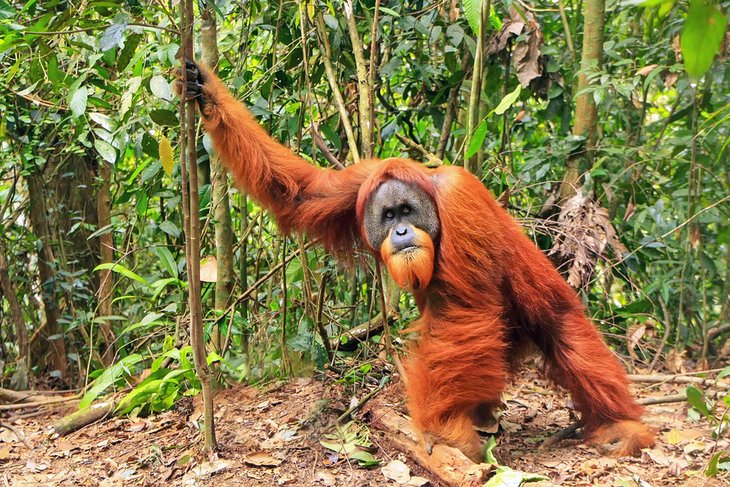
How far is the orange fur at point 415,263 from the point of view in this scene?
308cm

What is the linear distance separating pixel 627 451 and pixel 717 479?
458 mm

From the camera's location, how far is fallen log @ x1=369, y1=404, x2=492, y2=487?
9.25 feet

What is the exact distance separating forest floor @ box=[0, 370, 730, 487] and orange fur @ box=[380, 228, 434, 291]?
2.52ft

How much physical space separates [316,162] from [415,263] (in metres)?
1.51

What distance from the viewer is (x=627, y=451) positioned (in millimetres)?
3277

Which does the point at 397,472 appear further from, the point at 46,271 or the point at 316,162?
the point at 46,271

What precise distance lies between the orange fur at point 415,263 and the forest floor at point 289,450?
2.52 feet

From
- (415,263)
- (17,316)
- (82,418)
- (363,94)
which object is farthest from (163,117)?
(17,316)

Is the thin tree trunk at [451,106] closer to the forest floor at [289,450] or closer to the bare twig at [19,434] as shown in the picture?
the forest floor at [289,450]

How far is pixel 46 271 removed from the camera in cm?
504

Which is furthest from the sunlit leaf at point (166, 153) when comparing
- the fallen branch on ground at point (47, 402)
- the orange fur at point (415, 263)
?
the fallen branch on ground at point (47, 402)

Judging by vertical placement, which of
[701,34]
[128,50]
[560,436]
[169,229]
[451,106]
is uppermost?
[128,50]

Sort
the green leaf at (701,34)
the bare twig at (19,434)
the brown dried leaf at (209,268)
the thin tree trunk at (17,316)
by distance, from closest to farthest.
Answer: the green leaf at (701,34), the bare twig at (19,434), the brown dried leaf at (209,268), the thin tree trunk at (17,316)

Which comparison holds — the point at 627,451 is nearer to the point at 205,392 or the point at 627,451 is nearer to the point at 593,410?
the point at 593,410
